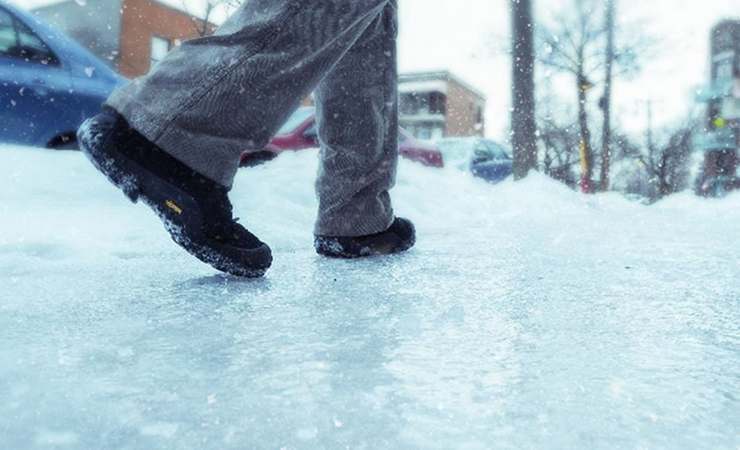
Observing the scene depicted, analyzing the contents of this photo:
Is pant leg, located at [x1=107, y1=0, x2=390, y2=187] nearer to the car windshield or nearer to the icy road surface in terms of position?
the icy road surface

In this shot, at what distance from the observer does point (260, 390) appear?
59 centimetres

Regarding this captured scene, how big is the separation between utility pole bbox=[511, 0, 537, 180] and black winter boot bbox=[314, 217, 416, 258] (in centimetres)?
581

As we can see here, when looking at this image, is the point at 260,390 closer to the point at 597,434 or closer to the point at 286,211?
the point at 597,434

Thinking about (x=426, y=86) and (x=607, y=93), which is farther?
(x=426, y=86)

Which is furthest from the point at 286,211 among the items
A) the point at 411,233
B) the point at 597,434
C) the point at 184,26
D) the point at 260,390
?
the point at 184,26

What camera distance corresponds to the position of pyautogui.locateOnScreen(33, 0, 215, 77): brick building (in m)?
22.6

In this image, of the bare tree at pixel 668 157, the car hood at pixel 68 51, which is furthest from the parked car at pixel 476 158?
the bare tree at pixel 668 157

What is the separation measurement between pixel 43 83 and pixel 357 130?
2.29 meters

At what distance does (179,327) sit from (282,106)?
0.51m

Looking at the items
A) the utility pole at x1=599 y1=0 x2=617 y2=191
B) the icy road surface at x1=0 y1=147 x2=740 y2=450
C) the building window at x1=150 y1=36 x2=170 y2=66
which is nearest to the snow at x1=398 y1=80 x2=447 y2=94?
the building window at x1=150 y1=36 x2=170 y2=66

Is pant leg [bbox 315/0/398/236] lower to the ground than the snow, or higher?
lower

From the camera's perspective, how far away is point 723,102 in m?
24.0

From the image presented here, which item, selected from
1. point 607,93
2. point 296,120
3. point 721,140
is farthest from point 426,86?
point 296,120

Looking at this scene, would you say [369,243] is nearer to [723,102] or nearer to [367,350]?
[367,350]
